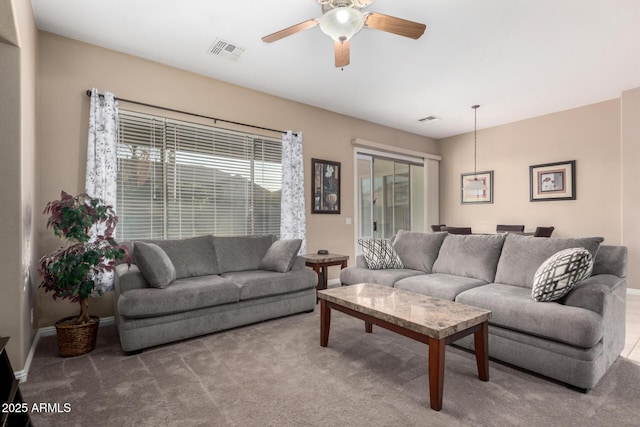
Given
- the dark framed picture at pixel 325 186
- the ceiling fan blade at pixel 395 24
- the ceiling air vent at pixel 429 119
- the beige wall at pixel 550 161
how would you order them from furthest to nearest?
the ceiling air vent at pixel 429 119 → the dark framed picture at pixel 325 186 → the beige wall at pixel 550 161 → the ceiling fan blade at pixel 395 24

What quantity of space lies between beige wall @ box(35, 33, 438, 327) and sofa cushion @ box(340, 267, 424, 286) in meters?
1.24

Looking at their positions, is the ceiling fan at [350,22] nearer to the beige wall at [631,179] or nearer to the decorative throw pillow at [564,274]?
the decorative throw pillow at [564,274]

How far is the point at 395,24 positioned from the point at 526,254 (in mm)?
2288

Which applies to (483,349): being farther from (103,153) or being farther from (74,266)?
(103,153)

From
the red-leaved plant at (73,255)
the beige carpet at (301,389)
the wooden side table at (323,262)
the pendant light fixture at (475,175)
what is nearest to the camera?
the beige carpet at (301,389)

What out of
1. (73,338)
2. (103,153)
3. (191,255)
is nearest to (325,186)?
(191,255)

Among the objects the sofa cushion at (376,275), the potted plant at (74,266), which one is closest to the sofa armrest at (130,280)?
the potted plant at (74,266)

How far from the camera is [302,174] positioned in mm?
4691

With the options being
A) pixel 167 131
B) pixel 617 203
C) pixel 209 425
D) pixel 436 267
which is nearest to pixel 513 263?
pixel 436 267

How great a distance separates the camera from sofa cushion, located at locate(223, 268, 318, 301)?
3.18 m

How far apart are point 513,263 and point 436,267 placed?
0.83m

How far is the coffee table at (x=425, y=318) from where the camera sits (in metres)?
1.81

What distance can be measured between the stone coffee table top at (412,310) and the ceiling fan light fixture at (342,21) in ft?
6.42

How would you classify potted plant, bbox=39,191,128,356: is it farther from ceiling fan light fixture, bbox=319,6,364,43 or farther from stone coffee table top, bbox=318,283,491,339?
ceiling fan light fixture, bbox=319,6,364,43
